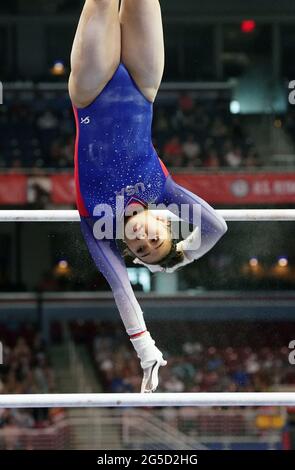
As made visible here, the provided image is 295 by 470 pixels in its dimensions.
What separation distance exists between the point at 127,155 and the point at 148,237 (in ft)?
1.32

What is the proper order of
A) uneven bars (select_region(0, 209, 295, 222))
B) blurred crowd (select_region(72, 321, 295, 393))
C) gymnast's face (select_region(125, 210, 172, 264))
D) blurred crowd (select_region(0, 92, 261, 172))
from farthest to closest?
blurred crowd (select_region(0, 92, 261, 172)) → blurred crowd (select_region(72, 321, 295, 393)) → uneven bars (select_region(0, 209, 295, 222)) → gymnast's face (select_region(125, 210, 172, 264))

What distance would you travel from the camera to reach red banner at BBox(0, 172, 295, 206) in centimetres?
1119

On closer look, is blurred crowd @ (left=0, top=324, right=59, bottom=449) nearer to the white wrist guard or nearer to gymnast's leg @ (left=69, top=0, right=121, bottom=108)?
the white wrist guard

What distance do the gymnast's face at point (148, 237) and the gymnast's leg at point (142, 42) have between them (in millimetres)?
581

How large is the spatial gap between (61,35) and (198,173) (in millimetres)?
4146

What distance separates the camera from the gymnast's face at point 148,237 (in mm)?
3967

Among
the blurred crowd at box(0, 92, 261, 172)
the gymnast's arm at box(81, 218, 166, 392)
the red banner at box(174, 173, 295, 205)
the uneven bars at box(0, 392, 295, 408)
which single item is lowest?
the uneven bars at box(0, 392, 295, 408)

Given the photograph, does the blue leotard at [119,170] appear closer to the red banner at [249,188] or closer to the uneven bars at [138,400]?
the uneven bars at [138,400]

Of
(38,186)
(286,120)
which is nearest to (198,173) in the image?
(38,186)

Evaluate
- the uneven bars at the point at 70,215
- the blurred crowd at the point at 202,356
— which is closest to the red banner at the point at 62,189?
the blurred crowd at the point at 202,356

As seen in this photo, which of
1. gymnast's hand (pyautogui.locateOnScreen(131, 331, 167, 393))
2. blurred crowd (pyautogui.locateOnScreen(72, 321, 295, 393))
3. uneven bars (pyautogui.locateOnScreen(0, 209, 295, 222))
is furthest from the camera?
blurred crowd (pyautogui.locateOnScreen(72, 321, 295, 393))

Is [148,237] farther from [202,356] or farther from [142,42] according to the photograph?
[202,356]

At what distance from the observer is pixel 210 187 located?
11.3 m

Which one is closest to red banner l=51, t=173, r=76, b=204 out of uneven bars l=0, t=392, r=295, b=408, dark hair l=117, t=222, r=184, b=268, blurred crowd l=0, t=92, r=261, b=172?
blurred crowd l=0, t=92, r=261, b=172
